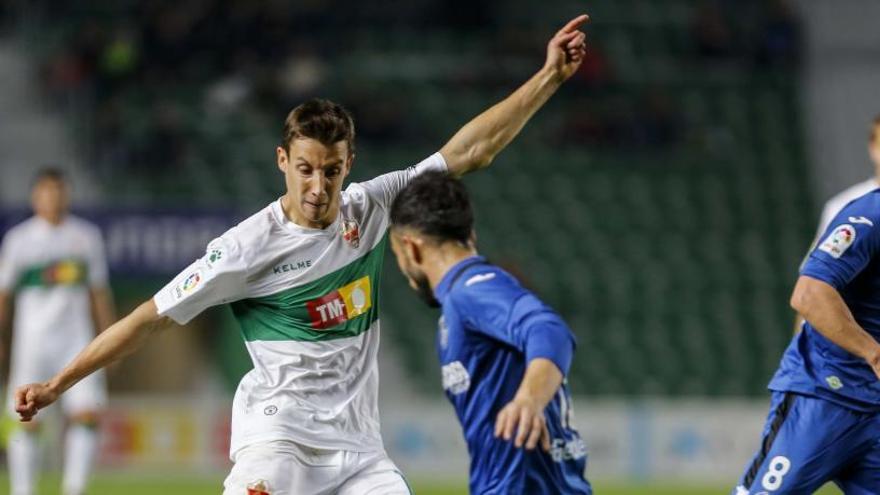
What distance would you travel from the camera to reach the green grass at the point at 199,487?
1409cm

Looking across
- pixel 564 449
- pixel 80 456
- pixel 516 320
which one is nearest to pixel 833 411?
pixel 564 449

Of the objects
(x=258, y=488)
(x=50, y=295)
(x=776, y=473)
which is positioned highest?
(x=50, y=295)

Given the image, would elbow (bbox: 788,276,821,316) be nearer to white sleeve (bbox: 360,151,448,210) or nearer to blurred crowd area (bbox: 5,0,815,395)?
white sleeve (bbox: 360,151,448,210)

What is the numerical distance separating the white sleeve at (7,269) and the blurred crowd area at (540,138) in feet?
22.0

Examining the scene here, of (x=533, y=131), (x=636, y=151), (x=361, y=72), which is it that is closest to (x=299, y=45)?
(x=361, y=72)

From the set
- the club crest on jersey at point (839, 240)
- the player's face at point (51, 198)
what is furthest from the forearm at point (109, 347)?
the player's face at point (51, 198)

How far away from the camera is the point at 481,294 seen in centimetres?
498

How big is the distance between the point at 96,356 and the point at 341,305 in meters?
0.96

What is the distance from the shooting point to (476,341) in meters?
5.15

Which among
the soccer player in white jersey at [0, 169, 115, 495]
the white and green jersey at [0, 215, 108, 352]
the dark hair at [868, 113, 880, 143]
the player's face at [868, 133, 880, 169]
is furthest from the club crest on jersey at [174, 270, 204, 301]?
the white and green jersey at [0, 215, 108, 352]

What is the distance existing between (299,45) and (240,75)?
1.15m

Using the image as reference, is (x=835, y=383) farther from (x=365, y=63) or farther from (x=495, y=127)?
(x=365, y=63)

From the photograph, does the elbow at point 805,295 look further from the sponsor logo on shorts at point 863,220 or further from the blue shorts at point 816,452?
the blue shorts at point 816,452

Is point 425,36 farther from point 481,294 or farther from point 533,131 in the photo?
point 481,294
